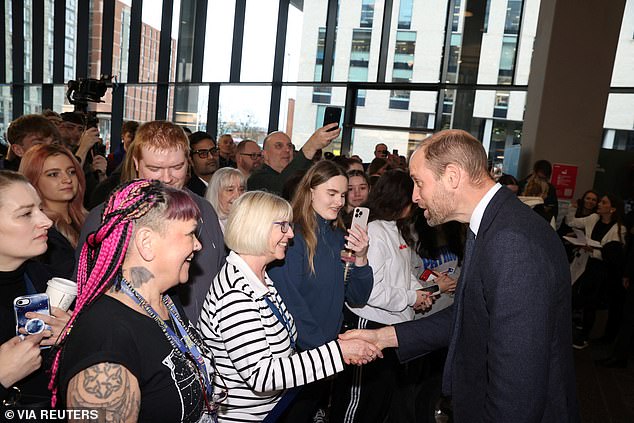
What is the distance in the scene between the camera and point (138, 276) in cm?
145

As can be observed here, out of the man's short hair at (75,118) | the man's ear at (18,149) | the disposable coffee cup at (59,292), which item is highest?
the man's short hair at (75,118)

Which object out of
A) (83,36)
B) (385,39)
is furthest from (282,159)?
(83,36)

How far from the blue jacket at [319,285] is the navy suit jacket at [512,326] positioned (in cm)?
88

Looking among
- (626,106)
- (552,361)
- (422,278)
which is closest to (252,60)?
(626,106)

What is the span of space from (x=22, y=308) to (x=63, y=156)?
1475 millimetres

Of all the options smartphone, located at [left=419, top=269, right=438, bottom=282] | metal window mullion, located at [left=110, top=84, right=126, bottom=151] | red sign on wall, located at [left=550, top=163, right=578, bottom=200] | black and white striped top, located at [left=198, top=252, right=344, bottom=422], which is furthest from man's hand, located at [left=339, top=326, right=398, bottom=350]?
metal window mullion, located at [left=110, top=84, right=126, bottom=151]

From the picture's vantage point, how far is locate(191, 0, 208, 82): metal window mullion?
11.8 meters

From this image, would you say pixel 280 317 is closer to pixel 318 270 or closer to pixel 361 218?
pixel 318 270

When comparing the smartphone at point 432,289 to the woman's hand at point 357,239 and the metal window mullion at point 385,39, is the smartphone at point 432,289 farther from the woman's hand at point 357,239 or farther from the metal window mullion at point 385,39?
the metal window mullion at point 385,39

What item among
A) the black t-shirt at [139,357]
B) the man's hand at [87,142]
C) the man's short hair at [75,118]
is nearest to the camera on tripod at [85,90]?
the man's short hair at [75,118]

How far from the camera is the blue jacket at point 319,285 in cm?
247

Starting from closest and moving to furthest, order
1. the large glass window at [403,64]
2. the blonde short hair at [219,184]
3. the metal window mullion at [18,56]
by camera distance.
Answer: the blonde short hair at [219,184], the large glass window at [403,64], the metal window mullion at [18,56]

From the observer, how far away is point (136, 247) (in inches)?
56.3

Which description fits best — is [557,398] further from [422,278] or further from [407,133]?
[407,133]
